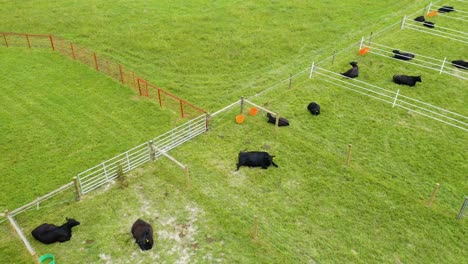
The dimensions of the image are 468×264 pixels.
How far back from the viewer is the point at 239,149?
18.9 metres

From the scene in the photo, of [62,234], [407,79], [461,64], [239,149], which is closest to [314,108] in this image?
[239,149]

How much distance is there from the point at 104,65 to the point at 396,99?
1841 centimetres

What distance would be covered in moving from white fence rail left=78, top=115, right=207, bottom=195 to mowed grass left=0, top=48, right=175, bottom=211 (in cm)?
60

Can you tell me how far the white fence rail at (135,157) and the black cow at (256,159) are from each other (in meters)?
3.14

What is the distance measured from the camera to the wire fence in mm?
21969

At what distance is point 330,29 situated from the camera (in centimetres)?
3244

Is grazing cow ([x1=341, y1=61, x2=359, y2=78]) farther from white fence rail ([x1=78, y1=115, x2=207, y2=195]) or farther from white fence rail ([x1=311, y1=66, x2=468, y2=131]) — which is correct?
white fence rail ([x1=78, y1=115, x2=207, y2=195])

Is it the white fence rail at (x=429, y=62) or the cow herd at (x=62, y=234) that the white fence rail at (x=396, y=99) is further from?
the cow herd at (x=62, y=234)

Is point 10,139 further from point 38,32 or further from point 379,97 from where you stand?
point 379,97

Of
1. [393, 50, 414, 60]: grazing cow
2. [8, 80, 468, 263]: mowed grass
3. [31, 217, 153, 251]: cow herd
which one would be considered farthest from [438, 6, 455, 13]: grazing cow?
[31, 217, 153, 251]: cow herd

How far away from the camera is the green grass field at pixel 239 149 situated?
1436cm

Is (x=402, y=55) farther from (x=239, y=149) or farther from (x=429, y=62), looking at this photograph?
(x=239, y=149)

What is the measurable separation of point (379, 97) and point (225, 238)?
13.7m

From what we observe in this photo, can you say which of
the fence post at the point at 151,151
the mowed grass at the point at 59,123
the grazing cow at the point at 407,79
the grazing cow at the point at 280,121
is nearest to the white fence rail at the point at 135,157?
the fence post at the point at 151,151
